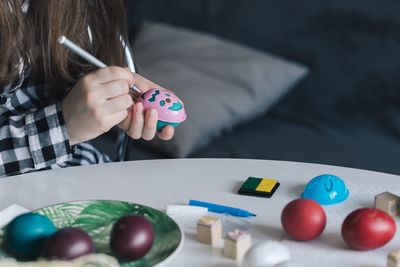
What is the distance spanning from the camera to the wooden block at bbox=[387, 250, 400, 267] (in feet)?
2.05

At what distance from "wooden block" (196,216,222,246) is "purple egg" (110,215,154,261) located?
67 mm

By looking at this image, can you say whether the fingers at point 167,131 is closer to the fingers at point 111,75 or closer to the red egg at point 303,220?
the fingers at point 111,75

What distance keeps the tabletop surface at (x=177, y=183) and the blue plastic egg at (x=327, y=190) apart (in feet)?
0.08

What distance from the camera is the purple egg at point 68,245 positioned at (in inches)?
24.3

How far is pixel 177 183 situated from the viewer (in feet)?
2.81

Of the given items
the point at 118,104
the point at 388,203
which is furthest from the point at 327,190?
the point at 118,104

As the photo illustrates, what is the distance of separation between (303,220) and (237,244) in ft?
0.23

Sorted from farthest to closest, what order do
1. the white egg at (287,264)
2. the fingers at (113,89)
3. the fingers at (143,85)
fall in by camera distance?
the fingers at (143,85) < the fingers at (113,89) < the white egg at (287,264)

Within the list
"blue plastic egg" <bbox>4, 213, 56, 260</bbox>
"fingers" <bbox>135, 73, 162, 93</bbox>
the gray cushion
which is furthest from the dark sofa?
"blue plastic egg" <bbox>4, 213, 56, 260</bbox>

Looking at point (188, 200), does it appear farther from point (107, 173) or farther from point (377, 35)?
point (377, 35)

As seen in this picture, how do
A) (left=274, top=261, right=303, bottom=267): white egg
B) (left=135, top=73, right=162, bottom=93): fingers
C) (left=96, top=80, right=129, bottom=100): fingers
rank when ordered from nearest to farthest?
(left=274, top=261, right=303, bottom=267): white egg, (left=96, top=80, right=129, bottom=100): fingers, (left=135, top=73, right=162, bottom=93): fingers

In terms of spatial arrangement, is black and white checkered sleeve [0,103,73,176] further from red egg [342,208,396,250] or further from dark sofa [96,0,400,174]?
dark sofa [96,0,400,174]

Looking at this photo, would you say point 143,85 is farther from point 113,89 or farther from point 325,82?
point 325,82

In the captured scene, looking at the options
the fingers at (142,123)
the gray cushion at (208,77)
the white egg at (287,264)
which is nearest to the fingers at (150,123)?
the fingers at (142,123)
